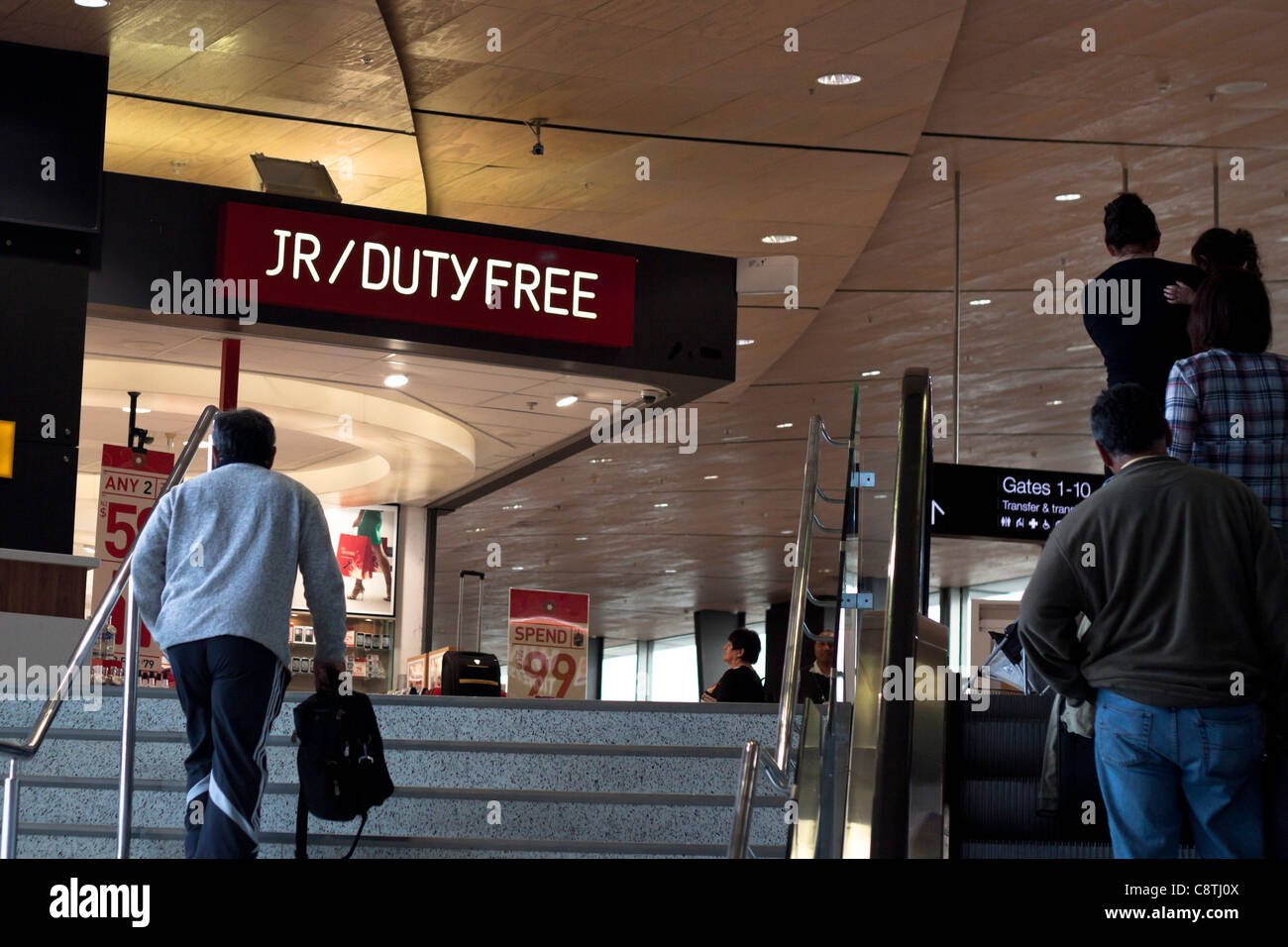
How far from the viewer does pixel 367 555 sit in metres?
16.8

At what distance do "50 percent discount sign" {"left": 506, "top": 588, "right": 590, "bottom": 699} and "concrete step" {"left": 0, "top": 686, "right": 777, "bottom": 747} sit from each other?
10.3 m

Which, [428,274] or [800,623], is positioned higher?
[428,274]

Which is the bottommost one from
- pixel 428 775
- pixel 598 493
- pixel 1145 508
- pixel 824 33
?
pixel 428 775

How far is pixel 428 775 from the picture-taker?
5.37 metres

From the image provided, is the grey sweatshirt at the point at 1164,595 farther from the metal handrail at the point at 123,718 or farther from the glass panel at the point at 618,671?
the glass panel at the point at 618,671

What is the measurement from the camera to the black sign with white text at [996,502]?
373 inches

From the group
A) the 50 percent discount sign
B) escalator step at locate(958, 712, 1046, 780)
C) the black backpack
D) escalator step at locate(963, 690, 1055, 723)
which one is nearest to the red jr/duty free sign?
the black backpack

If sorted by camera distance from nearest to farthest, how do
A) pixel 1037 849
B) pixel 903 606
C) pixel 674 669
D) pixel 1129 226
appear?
1. pixel 903 606
2. pixel 1037 849
3. pixel 1129 226
4. pixel 674 669

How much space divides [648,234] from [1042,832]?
24.9ft

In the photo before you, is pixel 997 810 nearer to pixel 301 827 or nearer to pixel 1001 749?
pixel 1001 749

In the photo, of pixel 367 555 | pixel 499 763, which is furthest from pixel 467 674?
pixel 499 763

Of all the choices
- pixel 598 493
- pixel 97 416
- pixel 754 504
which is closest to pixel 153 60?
pixel 97 416

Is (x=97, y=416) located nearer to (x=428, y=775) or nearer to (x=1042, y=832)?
(x=428, y=775)

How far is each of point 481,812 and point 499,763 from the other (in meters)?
0.25
